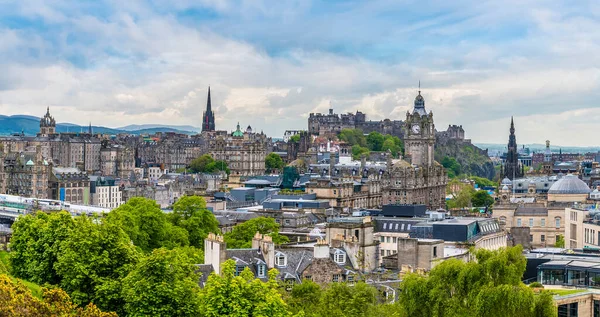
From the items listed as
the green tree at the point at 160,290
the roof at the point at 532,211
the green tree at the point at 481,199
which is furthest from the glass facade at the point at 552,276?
the green tree at the point at 481,199

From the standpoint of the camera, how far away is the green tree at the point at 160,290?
1714 inches

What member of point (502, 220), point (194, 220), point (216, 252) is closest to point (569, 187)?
point (502, 220)

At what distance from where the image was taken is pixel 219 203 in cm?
12412

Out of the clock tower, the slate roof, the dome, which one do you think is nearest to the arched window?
the dome

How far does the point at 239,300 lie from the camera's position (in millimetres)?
42031

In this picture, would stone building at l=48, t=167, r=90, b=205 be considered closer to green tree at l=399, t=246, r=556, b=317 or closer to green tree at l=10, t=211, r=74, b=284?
green tree at l=10, t=211, r=74, b=284

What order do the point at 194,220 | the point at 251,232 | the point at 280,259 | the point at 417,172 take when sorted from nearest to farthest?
the point at 280,259
the point at 251,232
the point at 194,220
the point at 417,172

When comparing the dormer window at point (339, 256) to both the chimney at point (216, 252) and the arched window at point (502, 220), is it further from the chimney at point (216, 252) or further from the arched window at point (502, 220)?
the arched window at point (502, 220)

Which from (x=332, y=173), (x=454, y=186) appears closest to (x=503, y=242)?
Answer: (x=332, y=173)

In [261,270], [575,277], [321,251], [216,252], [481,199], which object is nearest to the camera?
[575,277]

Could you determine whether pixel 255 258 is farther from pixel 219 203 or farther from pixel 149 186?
pixel 149 186

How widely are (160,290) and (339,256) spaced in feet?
68.4

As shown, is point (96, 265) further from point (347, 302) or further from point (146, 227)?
point (146, 227)

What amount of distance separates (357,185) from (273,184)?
14255mm
